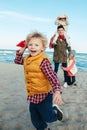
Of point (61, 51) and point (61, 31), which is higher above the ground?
point (61, 31)

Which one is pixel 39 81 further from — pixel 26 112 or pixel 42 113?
pixel 26 112

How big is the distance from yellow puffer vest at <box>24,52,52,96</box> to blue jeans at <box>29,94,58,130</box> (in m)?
0.16

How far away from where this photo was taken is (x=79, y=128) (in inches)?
196

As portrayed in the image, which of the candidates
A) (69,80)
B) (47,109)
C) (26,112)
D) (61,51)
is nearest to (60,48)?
(61,51)

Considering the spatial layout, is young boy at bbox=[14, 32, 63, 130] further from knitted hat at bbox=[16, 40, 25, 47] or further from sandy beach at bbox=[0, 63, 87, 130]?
sandy beach at bbox=[0, 63, 87, 130]

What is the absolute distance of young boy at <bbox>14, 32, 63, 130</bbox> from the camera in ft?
14.3

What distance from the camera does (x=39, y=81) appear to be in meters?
4.40

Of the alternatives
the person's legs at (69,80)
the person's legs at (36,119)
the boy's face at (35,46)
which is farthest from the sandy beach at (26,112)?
the person's legs at (69,80)

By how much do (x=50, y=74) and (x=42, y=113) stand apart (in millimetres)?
584

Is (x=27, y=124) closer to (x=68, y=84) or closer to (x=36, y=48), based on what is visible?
(x=36, y=48)

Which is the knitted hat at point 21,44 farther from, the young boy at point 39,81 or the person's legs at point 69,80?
the person's legs at point 69,80

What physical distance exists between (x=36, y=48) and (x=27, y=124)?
4.52 ft

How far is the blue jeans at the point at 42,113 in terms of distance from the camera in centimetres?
448

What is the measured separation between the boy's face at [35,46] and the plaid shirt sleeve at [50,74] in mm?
193
